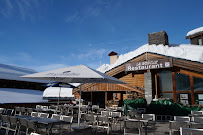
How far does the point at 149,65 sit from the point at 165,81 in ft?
7.14

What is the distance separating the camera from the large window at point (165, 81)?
45.7 feet

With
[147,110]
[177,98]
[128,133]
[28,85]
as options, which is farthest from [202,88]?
[28,85]

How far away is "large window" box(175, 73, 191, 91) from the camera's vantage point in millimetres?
13102

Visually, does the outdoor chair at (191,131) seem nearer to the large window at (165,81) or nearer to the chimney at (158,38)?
the large window at (165,81)

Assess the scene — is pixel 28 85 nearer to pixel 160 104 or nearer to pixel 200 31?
pixel 160 104

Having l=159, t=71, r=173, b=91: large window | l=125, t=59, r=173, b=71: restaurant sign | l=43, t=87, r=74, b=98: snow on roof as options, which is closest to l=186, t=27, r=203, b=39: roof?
l=159, t=71, r=173, b=91: large window

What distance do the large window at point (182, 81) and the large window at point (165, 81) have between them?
0.57m

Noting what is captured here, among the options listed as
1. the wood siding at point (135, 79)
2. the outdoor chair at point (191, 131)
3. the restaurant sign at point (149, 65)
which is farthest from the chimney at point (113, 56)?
the outdoor chair at point (191, 131)

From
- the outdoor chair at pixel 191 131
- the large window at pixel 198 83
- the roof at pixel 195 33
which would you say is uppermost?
the roof at pixel 195 33

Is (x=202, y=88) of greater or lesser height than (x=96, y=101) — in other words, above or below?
above

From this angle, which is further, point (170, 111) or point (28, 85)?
point (28, 85)

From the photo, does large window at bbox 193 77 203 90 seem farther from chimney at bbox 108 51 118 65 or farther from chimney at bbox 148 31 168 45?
chimney at bbox 108 51 118 65

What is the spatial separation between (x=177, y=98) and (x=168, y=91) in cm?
92

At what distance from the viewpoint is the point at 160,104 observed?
10828 millimetres
